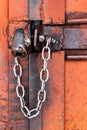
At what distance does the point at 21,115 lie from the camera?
1349mm

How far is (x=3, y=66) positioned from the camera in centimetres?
135

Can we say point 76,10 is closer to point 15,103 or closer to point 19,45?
point 19,45

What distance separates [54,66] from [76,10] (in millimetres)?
251

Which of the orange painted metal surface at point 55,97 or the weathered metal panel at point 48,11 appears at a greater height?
the weathered metal panel at point 48,11

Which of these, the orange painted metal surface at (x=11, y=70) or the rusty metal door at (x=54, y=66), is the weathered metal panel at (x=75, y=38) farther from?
the orange painted metal surface at (x=11, y=70)

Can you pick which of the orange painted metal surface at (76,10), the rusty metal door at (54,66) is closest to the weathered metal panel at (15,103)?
the rusty metal door at (54,66)

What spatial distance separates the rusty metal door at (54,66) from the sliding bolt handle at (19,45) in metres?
0.12

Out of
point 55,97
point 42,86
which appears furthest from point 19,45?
point 55,97

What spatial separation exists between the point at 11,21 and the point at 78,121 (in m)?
0.51

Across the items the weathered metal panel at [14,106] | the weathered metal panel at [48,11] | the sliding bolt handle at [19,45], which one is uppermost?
the weathered metal panel at [48,11]

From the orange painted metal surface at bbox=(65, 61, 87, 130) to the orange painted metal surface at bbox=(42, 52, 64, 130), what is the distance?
0.09ft

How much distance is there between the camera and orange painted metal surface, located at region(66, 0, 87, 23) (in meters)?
1.30

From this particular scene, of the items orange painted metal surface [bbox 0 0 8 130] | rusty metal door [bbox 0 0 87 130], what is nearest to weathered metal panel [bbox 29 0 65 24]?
rusty metal door [bbox 0 0 87 130]

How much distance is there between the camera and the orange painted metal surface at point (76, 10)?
130 cm
